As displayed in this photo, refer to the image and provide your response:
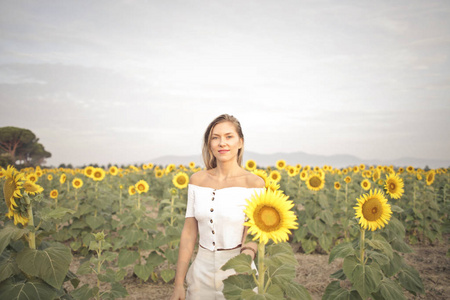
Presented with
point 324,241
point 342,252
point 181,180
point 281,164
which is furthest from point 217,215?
point 281,164

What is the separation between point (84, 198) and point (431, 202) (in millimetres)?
9057

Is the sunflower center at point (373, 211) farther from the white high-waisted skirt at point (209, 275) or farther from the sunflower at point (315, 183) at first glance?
the sunflower at point (315, 183)

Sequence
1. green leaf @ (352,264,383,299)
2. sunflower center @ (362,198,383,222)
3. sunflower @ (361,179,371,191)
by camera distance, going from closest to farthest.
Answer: green leaf @ (352,264,383,299), sunflower center @ (362,198,383,222), sunflower @ (361,179,371,191)

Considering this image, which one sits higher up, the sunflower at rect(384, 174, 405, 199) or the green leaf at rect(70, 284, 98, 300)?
the sunflower at rect(384, 174, 405, 199)

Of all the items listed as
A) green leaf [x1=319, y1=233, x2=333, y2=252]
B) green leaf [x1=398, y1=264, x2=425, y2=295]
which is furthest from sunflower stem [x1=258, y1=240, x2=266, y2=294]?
green leaf [x1=319, y1=233, x2=333, y2=252]

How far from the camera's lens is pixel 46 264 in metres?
Answer: 2.47

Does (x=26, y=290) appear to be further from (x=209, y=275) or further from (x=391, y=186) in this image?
(x=391, y=186)

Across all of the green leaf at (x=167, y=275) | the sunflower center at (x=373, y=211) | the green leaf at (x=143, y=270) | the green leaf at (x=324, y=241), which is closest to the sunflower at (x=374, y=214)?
the sunflower center at (x=373, y=211)

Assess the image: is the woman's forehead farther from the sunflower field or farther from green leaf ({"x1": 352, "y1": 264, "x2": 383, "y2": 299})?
green leaf ({"x1": 352, "y1": 264, "x2": 383, "y2": 299})

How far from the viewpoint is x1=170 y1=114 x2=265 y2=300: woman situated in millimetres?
2744

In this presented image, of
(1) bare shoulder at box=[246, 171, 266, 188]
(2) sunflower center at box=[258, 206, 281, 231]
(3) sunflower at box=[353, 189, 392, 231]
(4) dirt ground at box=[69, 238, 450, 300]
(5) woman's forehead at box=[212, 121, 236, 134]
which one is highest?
(5) woman's forehead at box=[212, 121, 236, 134]

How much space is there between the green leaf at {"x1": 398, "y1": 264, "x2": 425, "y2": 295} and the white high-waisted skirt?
2510 mm

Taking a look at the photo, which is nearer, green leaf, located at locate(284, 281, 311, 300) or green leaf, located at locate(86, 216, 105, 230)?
green leaf, located at locate(284, 281, 311, 300)

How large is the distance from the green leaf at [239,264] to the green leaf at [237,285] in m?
0.18
